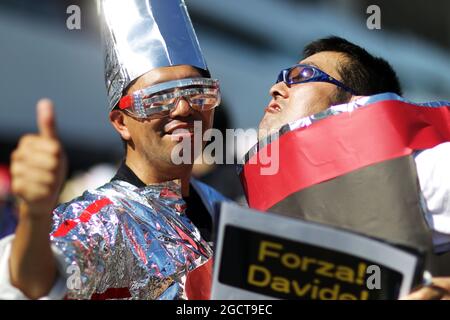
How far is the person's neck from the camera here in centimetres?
275

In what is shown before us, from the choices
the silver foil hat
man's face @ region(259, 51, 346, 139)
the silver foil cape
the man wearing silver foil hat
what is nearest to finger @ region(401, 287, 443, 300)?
the man wearing silver foil hat

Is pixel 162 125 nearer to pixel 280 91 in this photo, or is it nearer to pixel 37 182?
pixel 280 91

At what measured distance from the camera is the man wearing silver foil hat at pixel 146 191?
2.29 metres

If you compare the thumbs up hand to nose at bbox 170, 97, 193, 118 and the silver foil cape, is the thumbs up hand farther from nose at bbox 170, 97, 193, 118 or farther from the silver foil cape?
nose at bbox 170, 97, 193, 118

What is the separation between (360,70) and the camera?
2938mm

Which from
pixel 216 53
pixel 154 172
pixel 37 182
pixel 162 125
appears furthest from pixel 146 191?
pixel 216 53

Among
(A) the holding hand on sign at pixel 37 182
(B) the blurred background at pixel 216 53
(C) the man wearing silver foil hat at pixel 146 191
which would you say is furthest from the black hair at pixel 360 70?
(B) the blurred background at pixel 216 53

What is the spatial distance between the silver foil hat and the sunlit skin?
32 millimetres

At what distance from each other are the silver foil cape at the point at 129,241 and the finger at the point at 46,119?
51 cm

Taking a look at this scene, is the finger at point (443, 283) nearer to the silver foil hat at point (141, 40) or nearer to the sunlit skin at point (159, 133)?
the sunlit skin at point (159, 133)

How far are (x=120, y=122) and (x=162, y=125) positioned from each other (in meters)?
0.21

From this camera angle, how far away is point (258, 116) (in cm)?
893

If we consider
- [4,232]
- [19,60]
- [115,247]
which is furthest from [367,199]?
[19,60]
